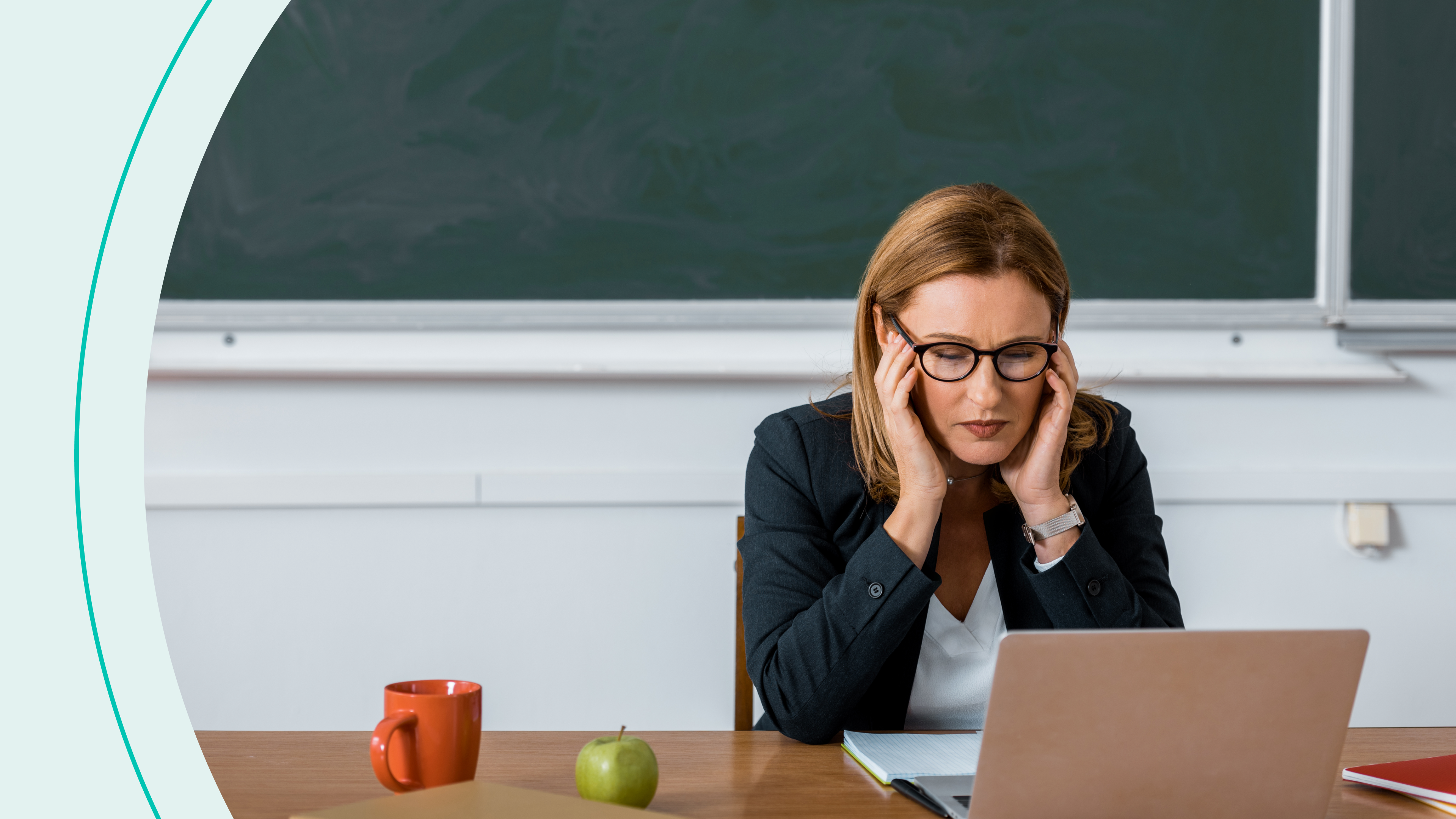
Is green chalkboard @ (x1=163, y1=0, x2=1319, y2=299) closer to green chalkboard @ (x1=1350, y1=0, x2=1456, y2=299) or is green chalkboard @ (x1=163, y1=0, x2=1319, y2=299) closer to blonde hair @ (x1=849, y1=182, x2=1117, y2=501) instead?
green chalkboard @ (x1=1350, y1=0, x2=1456, y2=299)

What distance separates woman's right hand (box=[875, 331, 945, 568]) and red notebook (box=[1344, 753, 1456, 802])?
17.1 inches

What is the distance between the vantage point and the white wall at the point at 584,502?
6.07ft

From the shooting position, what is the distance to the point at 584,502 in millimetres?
1871

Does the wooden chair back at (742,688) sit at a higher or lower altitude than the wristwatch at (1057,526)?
lower

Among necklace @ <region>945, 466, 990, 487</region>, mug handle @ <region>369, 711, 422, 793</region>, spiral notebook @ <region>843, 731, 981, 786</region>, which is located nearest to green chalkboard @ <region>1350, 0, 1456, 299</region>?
necklace @ <region>945, 466, 990, 487</region>

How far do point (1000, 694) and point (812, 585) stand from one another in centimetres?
52

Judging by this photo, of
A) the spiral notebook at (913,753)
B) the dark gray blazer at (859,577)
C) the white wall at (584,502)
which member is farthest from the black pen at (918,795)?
the white wall at (584,502)

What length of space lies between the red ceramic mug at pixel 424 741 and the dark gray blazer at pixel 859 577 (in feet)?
1.14

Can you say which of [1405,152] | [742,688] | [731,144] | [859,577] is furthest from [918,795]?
[1405,152]

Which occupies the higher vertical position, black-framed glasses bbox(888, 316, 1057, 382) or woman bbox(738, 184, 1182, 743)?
black-framed glasses bbox(888, 316, 1057, 382)

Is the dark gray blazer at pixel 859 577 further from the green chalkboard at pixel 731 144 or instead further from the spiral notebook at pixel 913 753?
the green chalkboard at pixel 731 144

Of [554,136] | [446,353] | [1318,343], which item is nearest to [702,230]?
[554,136]

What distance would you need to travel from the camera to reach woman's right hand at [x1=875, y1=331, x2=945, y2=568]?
113cm

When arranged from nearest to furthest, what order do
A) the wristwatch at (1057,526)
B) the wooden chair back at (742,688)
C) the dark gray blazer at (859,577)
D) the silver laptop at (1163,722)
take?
the silver laptop at (1163,722) → the dark gray blazer at (859,577) → the wristwatch at (1057,526) → the wooden chair back at (742,688)
